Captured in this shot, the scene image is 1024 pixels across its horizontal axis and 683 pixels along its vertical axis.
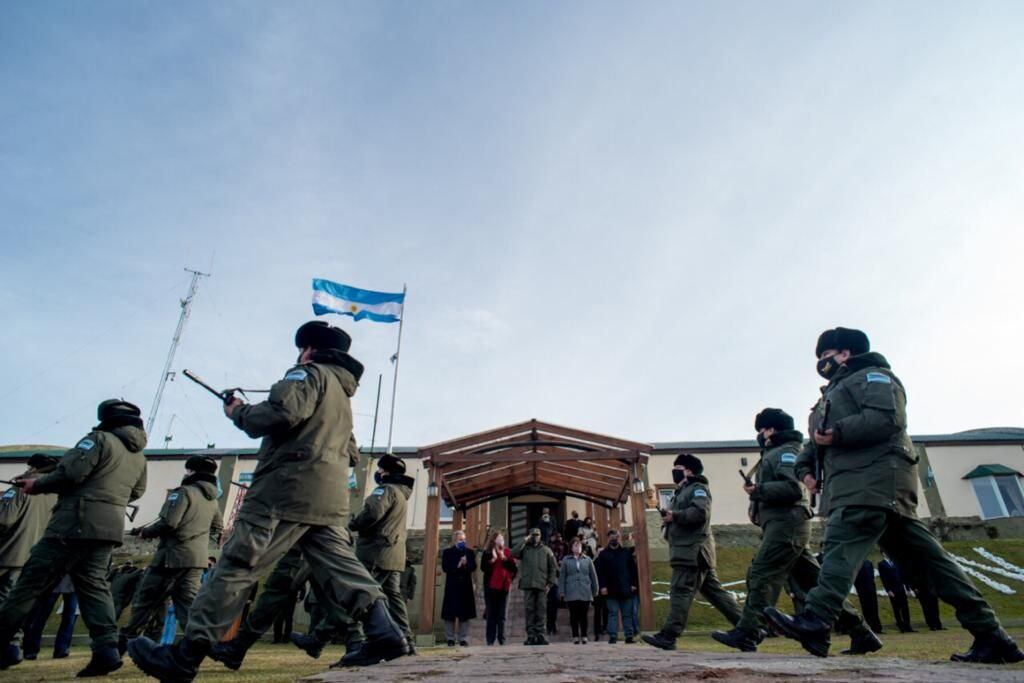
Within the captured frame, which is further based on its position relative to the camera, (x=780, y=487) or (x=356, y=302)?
(x=356, y=302)

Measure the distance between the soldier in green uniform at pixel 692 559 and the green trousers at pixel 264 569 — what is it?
3.77 metres

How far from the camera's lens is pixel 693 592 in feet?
20.5

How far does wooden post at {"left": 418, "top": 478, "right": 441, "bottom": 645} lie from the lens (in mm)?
11023

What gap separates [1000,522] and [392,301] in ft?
78.9

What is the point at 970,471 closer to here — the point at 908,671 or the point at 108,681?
the point at 908,671

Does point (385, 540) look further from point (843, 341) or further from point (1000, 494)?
point (1000, 494)

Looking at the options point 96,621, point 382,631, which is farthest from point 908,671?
point 96,621

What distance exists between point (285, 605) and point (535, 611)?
5.55m

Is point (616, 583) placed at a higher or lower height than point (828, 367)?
lower

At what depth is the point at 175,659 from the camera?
3.00 m

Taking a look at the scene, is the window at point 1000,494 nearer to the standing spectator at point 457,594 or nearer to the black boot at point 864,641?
the standing spectator at point 457,594

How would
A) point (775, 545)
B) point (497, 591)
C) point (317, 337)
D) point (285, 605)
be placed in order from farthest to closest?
point (497, 591) < point (285, 605) < point (775, 545) < point (317, 337)

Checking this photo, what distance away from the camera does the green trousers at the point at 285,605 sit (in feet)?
16.7

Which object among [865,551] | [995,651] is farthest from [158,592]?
[995,651]
